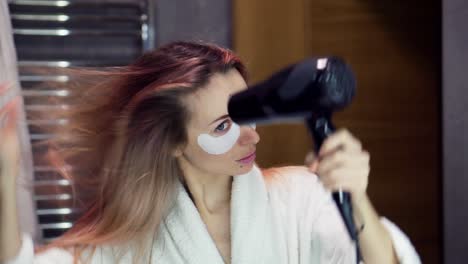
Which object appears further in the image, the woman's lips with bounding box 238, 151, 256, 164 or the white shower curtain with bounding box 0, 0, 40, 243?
the white shower curtain with bounding box 0, 0, 40, 243

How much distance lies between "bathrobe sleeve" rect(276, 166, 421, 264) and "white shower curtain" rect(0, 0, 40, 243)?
531 mm

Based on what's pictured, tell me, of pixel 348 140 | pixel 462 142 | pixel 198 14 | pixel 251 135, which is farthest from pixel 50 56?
pixel 348 140

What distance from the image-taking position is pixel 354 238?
0.80 metres

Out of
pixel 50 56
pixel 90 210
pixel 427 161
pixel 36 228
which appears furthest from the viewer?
pixel 427 161

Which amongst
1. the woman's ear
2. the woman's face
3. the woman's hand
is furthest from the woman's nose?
the woman's hand

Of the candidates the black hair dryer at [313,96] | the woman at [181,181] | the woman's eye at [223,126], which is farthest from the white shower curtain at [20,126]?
the black hair dryer at [313,96]

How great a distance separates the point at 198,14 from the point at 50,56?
1.15 feet

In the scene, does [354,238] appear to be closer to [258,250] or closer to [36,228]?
[258,250]

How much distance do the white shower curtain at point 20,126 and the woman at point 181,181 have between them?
0.23m

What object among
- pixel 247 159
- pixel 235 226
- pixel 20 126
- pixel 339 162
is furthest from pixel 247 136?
pixel 20 126

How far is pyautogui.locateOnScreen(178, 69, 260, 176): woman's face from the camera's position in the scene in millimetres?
1029

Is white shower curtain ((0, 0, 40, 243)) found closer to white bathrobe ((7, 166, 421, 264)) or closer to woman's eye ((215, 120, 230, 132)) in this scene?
white bathrobe ((7, 166, 421, 264))

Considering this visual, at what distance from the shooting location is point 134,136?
1079 millimetres

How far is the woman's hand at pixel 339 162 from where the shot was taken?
770 mm
